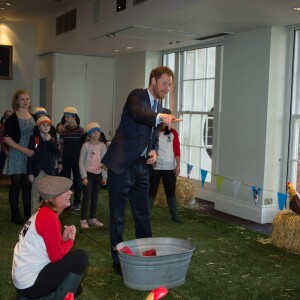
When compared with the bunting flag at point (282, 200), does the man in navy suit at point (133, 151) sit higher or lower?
higher

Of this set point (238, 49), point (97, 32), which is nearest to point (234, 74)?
point (238, 49)

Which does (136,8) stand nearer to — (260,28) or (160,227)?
(260,28)

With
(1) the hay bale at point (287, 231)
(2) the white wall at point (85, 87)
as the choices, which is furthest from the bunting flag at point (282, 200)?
(2) the white wall at point (85, 87)

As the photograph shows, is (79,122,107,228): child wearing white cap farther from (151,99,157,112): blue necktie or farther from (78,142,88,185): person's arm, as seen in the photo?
(151,99,157,112): blue necktie

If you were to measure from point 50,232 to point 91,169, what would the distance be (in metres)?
2.57

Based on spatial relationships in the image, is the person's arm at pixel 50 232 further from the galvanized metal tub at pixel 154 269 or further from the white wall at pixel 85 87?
the white wall at pixel 85 87

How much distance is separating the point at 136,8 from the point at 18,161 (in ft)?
7.79

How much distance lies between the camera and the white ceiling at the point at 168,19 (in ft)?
16.2

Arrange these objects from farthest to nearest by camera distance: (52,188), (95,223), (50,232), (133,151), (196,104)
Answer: (196,104)
(95,223)
(133,151)
(52,188)
(50,232)

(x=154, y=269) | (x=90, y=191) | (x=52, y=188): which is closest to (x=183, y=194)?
(x=90, y=191)

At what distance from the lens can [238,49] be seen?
6352mm

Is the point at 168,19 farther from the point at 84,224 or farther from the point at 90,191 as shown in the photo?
the point at 84,224

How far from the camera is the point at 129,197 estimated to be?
381 cm

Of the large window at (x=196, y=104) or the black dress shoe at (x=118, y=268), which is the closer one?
the black dress shoe at (x=118, y=268)
